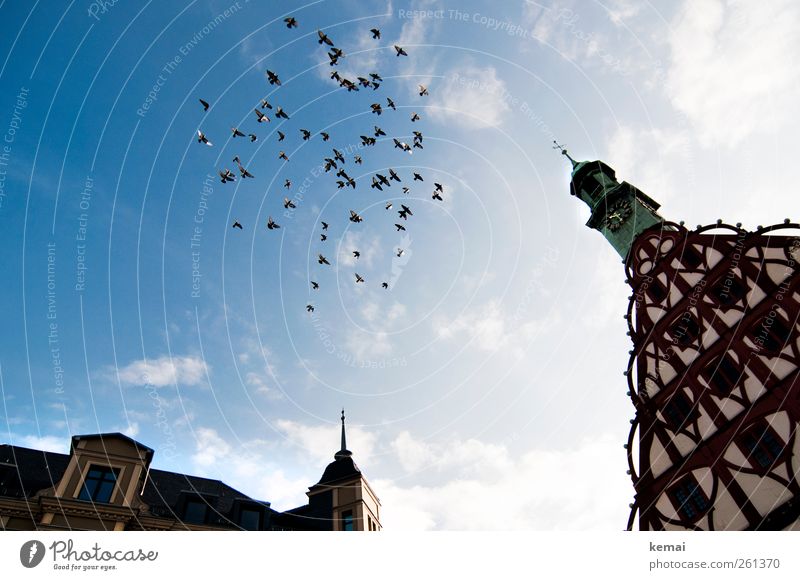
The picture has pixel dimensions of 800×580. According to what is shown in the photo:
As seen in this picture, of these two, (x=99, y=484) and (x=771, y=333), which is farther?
(x=99, y=484)

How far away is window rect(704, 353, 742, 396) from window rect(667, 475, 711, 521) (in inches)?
192

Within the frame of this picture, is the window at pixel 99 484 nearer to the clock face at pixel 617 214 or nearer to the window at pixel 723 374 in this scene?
the window at pixel 723 374

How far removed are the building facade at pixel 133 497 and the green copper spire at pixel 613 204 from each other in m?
28.8

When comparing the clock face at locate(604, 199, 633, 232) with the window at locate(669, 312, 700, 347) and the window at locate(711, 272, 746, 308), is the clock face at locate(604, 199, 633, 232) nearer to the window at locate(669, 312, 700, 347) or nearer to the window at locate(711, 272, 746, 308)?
the window at locate(669, 312, 700, 347)

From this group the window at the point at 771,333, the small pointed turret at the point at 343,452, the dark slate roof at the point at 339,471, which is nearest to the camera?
the window at the point at 771,333

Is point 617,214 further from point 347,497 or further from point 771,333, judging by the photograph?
point 347,497

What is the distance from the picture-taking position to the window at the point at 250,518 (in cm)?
2799

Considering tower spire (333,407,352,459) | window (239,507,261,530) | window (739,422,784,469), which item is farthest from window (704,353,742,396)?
window (239,507,261,530)

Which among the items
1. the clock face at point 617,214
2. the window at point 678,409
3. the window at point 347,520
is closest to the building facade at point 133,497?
the window at point 347,520

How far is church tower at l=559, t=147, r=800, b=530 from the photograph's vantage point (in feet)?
65.2

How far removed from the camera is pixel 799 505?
17.4m

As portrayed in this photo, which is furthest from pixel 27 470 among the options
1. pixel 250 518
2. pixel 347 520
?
pixel 347 520

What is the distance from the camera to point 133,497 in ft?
82.0

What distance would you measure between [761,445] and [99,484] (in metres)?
34.0
